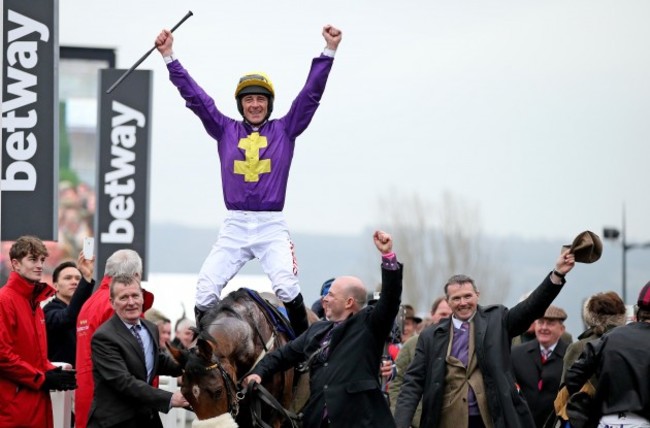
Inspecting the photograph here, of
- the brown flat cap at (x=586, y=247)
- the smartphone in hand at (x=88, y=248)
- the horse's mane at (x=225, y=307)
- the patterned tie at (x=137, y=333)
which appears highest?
the brown flat cap at (x=586, y=247)

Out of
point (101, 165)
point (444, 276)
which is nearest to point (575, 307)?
point (444, 276)

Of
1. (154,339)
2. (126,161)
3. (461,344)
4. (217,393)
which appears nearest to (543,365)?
(461,344)

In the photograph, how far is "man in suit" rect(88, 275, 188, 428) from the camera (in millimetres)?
9633

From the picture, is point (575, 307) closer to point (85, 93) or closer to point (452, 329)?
point (85, 93)

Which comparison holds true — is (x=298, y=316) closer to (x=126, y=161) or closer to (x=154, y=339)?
(x=154, y=339)

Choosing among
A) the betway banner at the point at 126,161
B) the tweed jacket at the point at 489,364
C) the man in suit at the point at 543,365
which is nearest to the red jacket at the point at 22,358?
the tweed jacket at the point at 489,364

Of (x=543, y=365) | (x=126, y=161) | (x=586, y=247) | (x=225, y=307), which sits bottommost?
(x=543, y=365)

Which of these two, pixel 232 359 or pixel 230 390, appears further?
pixel 232 359

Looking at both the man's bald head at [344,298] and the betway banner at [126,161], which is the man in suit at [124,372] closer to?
the man's bald head at [344,298]

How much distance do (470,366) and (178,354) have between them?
2.09 m

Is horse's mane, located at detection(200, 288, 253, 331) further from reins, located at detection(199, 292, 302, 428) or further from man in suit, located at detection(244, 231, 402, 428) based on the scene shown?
man in suit, located at detection(244, 231, 402, 428)

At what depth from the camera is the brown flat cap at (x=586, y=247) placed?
9344 mm

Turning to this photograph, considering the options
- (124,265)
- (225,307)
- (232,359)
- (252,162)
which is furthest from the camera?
(252,162)

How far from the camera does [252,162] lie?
10.9 m
